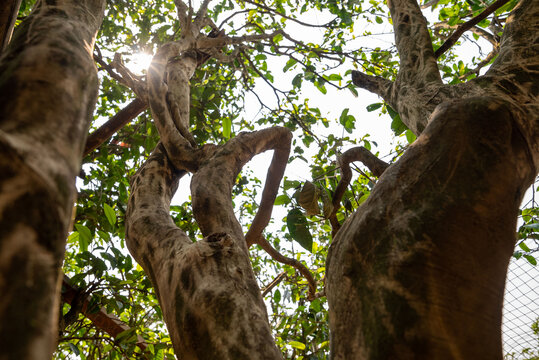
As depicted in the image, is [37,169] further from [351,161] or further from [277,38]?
[277,38]

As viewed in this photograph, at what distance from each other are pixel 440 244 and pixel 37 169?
71 cm

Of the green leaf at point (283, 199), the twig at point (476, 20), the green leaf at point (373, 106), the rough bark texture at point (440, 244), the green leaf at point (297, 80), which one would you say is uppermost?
the green leaf at point (297, 80)

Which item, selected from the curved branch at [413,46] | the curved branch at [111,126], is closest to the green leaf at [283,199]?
the curved branch at [413,46]

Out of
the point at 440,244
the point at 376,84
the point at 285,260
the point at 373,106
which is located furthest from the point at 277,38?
the point at 440,244

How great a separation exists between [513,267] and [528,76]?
300 centimetres

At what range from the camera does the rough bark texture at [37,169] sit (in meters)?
0.34

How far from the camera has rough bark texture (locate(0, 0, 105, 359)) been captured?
0.34 m

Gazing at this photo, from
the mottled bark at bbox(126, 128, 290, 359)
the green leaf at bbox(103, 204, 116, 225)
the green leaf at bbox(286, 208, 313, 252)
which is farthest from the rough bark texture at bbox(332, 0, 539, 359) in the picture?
the green leaf at bbox(103, 204, 116, 225)

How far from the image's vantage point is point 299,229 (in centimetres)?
187

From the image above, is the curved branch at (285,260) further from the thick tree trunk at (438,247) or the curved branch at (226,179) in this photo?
the thick tree trunk at (438,247)

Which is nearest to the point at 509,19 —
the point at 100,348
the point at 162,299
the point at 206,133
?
the point at 162,299

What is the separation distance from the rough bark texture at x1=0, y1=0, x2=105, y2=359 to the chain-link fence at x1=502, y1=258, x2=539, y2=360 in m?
3.90

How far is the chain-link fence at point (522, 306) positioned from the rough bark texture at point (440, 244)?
3168mm

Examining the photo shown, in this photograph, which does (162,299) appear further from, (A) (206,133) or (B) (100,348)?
(A) (206,133)
